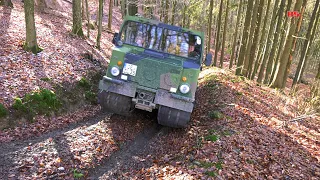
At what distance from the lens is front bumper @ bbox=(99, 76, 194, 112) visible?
6.12 meters

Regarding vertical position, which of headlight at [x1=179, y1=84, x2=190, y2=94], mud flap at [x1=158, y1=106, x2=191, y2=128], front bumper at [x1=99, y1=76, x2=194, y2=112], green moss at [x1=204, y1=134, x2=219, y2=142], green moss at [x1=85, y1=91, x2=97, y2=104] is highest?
headlight at [x1=179, y1=84, x2=190, y2=94]

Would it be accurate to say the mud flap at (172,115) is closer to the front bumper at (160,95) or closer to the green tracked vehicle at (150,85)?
the green tracked vehicle at (150,85)

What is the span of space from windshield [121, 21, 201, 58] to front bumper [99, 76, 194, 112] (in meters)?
1.42

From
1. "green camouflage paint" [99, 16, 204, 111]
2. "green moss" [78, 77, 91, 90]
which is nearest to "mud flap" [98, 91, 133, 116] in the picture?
"green camouflage paint" [99, 16, 204, 111]

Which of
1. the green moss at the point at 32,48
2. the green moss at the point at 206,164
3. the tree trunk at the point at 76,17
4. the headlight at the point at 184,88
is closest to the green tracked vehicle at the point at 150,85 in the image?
the headlight at the point at 184,88

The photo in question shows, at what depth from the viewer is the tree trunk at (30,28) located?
29.5 feet

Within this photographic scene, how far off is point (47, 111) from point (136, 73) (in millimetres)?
2831

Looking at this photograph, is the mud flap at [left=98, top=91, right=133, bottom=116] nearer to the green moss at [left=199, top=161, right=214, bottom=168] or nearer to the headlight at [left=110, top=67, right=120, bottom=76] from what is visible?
the headlight at [left=110, top=67, right=120, bottom=76]

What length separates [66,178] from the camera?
188 inches

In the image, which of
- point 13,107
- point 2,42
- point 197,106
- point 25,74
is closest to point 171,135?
point 197,106

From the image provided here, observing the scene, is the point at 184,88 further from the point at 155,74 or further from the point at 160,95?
the point at 155,74

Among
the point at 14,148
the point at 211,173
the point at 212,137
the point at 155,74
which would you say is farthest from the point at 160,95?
the point at 14,148

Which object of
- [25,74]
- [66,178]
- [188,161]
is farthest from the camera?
[25,74]

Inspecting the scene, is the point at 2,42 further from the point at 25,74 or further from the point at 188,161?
the point at 188,161
